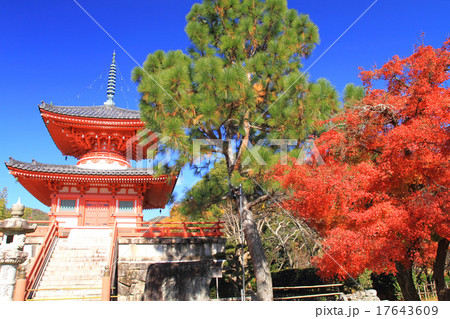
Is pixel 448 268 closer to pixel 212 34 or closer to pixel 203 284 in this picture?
pixel 203 284

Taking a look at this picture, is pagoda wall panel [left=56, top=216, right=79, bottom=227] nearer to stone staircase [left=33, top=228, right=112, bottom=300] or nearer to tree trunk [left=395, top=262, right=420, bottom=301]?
stone staircase [left=33, top=228, right=112, bottom=300]

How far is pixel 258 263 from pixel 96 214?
25.4 feet

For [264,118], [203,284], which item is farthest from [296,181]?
[203,284]

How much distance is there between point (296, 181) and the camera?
620 centimetres

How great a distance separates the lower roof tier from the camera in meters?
11.3

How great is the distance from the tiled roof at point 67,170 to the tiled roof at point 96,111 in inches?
86.9

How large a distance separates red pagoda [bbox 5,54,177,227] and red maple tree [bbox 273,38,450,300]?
257 inches

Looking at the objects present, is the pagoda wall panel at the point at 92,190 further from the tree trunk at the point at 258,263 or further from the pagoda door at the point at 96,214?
the tree trunk at the point at 258,263

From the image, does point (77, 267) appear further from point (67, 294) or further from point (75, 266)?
point (67, 294)

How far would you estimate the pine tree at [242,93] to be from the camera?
660 cm

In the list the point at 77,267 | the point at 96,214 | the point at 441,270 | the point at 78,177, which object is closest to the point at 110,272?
the point at 77,267

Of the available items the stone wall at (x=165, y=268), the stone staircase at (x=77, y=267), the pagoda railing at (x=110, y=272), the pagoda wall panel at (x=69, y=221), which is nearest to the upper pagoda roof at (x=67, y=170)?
the pagoda wall panel at (x=69, y=221)

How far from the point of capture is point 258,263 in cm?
711

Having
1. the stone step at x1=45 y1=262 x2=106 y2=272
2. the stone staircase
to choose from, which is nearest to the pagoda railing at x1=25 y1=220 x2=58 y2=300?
the stone staircase
